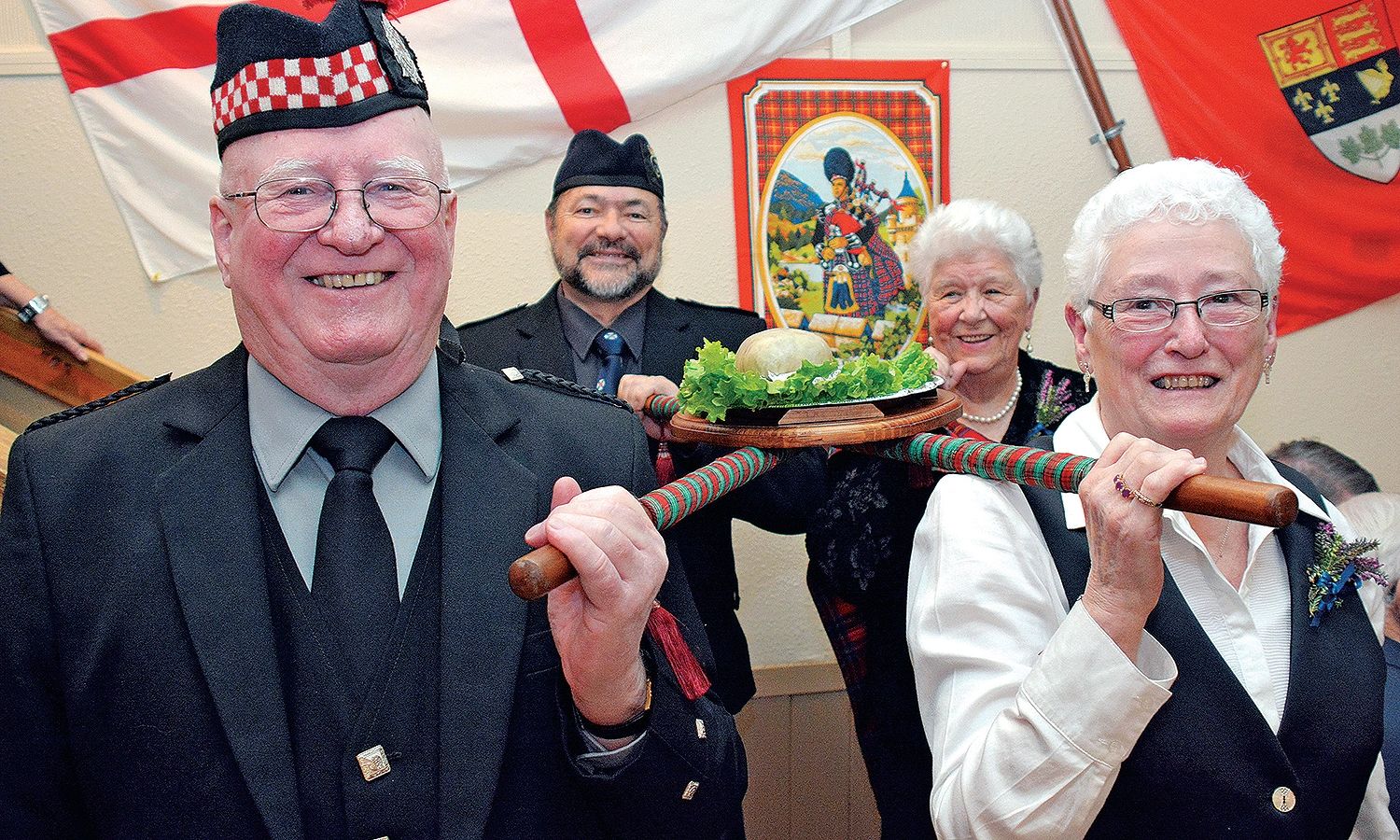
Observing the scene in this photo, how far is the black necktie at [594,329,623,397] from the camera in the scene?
2.61m

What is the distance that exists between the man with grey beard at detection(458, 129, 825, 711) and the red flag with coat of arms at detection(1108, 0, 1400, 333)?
6.36 ft

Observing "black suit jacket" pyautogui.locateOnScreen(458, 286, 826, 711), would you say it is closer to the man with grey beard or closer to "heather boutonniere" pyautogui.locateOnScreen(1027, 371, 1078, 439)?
the man with grey beard

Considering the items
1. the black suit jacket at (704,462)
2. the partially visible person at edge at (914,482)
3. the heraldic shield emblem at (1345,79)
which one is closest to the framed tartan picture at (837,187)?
the black suit jacket at (704,462)

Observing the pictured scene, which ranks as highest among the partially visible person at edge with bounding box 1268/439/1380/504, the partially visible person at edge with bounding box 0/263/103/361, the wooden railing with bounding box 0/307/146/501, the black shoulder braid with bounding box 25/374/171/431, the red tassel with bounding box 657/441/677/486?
the partially visible person at edge with bounding box 0/263/103/361

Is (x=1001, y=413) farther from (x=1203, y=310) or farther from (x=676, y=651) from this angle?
(x=676, y=651)

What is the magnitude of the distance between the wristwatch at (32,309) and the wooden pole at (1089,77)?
10.2ft

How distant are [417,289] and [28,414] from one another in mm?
1984

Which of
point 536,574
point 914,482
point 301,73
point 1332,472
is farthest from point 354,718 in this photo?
point 1332,472

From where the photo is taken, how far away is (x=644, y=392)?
6.93ft

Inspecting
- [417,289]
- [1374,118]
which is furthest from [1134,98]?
[417,289]

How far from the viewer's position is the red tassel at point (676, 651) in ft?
4.04

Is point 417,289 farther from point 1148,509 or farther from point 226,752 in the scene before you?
point 1148,509

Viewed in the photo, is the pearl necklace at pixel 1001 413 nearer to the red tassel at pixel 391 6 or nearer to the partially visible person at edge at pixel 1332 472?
the partially visible person at edge at pixel 1332 472

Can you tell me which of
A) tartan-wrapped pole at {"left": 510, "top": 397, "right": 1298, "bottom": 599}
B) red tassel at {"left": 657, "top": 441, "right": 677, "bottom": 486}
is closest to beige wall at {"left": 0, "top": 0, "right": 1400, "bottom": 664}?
red tassel at {"left": 657, "top": 441, "right": 677, "bottom": 486}
